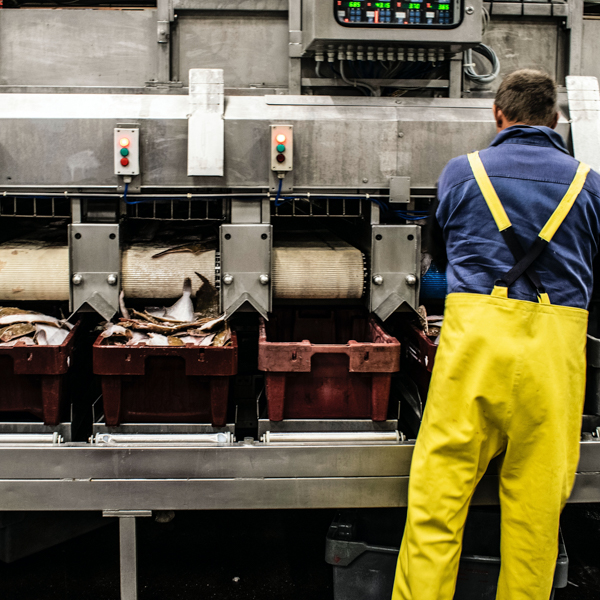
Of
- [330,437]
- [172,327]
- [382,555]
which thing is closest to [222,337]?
[172,327]

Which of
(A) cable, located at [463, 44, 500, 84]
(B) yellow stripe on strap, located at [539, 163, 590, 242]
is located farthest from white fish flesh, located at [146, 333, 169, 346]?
(A) cable, located at [463, 44, 500, 84]

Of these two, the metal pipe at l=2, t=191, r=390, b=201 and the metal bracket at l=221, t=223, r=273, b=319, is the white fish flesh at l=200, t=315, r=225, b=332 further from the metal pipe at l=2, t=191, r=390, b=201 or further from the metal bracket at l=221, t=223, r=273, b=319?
the metal pipe at l=2, t=191, r=390, b=201

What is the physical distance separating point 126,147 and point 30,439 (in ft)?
3.26

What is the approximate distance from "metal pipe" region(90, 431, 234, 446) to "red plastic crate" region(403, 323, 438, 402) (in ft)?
2.24

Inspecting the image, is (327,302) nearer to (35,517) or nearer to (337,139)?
(337,139)

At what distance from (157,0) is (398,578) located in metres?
2.18

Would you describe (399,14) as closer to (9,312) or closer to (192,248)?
(192,248)

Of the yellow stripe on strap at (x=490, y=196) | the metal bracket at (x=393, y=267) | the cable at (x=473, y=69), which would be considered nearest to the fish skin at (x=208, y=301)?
the metal bracket at (x=393, y=267)

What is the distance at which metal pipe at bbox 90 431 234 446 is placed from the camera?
1740 millimetres

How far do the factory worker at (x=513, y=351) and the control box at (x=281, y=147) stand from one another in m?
0.57

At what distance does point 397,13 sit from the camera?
1808 mm

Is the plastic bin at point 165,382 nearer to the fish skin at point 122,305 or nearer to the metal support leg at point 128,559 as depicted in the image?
the fish skin at point 122,305

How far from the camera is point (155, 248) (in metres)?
1.97

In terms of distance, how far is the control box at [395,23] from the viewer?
179cm
